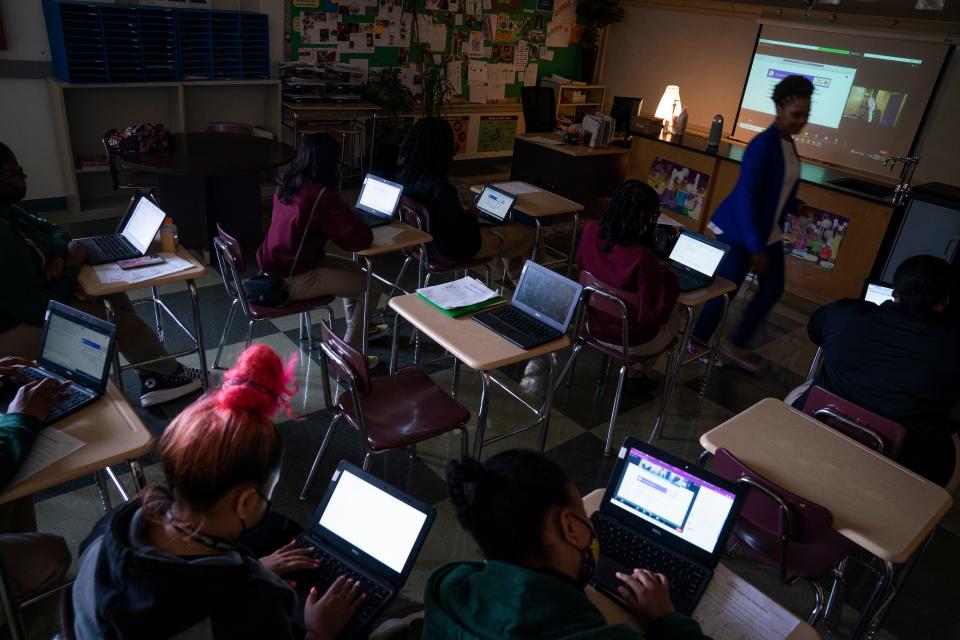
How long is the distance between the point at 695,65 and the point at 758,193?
4183 mm

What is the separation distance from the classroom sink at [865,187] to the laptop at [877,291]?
7.51 feet

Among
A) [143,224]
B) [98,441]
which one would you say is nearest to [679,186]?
[143,224]

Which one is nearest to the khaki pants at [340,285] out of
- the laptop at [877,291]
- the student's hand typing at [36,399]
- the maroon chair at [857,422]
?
the student's hand typing at [36,399]

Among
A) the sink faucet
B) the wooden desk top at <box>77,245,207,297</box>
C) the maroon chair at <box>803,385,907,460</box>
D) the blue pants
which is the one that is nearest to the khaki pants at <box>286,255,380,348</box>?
the wooden desk top at <box>77,245,207,297</box>

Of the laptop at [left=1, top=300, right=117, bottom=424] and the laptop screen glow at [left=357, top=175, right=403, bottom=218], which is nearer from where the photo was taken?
the laptop at [left=1, top=300, right=117, bottom=424]

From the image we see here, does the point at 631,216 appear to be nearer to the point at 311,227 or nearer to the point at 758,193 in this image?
the point at 758,193

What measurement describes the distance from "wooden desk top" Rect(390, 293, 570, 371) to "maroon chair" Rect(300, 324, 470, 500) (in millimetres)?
202


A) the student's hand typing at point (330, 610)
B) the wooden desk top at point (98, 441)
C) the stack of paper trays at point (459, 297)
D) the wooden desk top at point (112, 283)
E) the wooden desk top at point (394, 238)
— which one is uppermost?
the stack of paper trays at point (459, 297)

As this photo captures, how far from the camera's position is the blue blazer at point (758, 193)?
338 centimetres

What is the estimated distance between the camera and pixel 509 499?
1.14 meters

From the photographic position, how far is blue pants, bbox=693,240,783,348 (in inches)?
141

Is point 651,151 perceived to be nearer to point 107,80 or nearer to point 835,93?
point 835,93

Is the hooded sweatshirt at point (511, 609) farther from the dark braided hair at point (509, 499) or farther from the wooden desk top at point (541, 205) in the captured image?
the wooden desk top at point (541, 205)

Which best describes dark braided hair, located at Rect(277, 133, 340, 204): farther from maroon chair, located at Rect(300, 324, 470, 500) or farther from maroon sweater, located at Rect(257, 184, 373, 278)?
maroon chair, located at Rect(300, 324, 470, 500)
